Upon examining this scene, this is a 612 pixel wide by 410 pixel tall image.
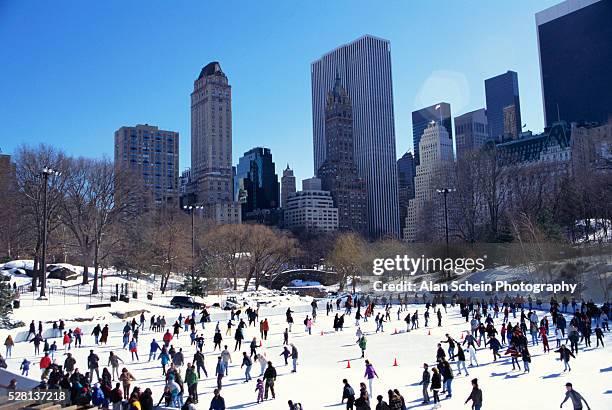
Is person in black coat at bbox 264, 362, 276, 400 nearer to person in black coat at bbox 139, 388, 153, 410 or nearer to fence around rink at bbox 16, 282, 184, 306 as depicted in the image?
person in black coat at bbox 139, 388, 153, 410

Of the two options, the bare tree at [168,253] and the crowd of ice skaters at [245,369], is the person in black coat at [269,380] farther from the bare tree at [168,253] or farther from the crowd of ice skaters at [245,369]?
the bare tree at [168,253]

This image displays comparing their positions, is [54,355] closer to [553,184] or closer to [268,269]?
[268,269]

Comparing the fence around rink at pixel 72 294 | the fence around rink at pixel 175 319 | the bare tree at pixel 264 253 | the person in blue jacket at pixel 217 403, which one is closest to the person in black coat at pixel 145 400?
the person in blue jacket at pixel 217 403

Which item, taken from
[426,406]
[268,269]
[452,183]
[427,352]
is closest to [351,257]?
[268,269]

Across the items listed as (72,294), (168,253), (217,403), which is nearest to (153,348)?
(217,403)

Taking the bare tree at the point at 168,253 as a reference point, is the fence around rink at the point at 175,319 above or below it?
below

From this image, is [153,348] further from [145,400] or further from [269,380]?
[145,400]

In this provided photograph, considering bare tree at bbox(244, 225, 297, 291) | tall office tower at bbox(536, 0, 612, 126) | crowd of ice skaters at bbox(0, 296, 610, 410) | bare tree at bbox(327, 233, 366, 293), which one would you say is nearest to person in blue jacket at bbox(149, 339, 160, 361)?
crowd of ice skaters at bbox(0, 296, 610, 410)

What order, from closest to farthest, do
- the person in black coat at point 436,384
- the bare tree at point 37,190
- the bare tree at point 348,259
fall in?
the person in black coat at point 436,384 < the bare tree at point 37,190 < the bare tree at point 348,259

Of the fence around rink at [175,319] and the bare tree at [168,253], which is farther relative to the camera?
the bare tree at [168,253]
